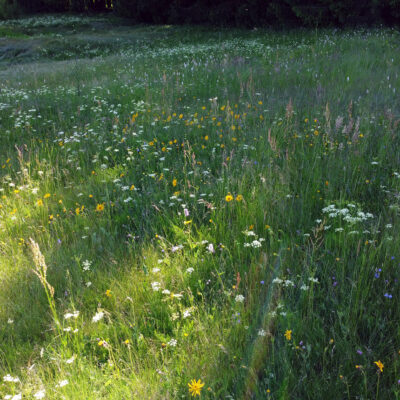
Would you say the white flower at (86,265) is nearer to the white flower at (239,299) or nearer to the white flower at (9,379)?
the white flower at (9,379)

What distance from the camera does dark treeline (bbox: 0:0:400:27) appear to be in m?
17.1

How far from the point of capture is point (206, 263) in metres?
2.63

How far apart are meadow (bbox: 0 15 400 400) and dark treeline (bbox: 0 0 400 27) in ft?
45.6

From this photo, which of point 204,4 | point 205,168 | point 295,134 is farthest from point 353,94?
point 204,4

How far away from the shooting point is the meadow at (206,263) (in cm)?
188

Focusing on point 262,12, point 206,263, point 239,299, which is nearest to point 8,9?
point 262,12

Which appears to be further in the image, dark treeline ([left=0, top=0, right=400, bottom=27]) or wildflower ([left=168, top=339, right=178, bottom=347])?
dark treeline ([left=0, top=0, right=400, bottom=27])

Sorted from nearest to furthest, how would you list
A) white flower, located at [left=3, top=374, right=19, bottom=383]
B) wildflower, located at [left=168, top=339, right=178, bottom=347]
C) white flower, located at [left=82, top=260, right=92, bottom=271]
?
1. white flower, located at [left=3, top=374, right=19, bottom=383]
2. wildflower, located at [left=168, top=339, right=178, bottom=347]
3. white flower, located at [left=82, top=260, right=92, bottom=271]

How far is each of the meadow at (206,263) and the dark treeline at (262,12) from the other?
13907mm

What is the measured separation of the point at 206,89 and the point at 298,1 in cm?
1508

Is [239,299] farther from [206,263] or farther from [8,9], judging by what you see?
[8,9]

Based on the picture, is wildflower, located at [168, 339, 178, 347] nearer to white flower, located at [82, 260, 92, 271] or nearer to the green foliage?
white flower, located at [82, 260, 92, 271]

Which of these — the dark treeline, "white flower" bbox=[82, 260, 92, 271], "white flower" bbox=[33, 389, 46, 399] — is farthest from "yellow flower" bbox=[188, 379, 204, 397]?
the dark treeline

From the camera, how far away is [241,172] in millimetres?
3643
